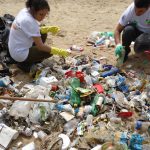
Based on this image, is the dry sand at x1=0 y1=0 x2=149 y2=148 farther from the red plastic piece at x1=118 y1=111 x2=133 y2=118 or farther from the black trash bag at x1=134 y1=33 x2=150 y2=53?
the red plastic piece at x1=118 y1=111 x2=133 y2=118

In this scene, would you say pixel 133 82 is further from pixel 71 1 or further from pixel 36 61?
pixel 71 1

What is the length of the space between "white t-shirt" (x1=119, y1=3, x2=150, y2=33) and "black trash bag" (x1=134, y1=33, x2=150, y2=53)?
127 mm

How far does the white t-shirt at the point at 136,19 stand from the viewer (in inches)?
190

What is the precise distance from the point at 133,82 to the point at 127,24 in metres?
0.98

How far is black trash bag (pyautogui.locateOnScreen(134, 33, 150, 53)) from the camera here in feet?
16.1

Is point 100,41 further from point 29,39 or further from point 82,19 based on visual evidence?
point 29,39

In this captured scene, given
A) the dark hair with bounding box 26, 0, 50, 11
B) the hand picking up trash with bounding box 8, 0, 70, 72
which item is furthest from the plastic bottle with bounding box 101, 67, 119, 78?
the dark hair with bounding box 26, 0, 50, 11

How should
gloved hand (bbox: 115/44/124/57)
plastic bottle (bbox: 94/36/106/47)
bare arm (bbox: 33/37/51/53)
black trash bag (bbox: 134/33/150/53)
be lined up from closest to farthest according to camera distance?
bare arm (bbox: 33/37/51/53) → gloved hand (bbox: 115/44/124/57) → black trash bag (bbox: 134/33/150/53) → plastic bottle (bbox: 94/36/106/47)

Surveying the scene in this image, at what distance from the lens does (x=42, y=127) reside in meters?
3.82

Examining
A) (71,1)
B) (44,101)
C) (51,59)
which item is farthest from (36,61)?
(71,1)

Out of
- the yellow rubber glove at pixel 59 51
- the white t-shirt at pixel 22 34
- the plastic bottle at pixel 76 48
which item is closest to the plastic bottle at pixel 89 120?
the yellow rubber glove at pixel 59 51

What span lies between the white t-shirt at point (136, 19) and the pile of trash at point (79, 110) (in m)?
0.73

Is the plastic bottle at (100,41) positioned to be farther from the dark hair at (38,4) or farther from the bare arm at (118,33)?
the dark hair at (38,4)

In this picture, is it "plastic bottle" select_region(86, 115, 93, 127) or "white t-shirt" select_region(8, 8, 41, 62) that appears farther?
"white t-shirt" select_region(8, 8, 41, 62)
